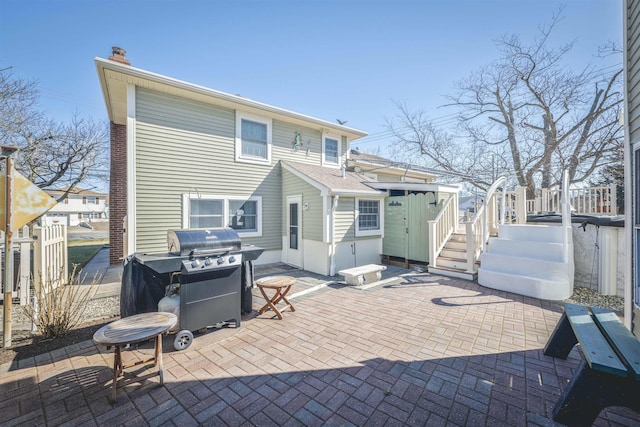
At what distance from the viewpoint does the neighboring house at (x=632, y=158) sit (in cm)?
318

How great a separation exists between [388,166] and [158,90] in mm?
9936

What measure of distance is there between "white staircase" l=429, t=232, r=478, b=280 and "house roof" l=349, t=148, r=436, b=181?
14.7 feet

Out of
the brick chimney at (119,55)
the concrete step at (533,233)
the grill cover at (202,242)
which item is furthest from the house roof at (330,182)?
the brick chimney at (119,55)

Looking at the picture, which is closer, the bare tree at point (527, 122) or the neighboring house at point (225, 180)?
the neighboring house at point (225, 180)

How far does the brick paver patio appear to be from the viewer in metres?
2.31

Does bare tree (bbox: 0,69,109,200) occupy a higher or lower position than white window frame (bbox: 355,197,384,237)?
higher

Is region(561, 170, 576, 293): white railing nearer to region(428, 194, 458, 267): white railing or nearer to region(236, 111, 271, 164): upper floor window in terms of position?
region(428, 194, 458, 267): white railing

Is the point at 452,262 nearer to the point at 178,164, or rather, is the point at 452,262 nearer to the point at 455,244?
the point at 455,244

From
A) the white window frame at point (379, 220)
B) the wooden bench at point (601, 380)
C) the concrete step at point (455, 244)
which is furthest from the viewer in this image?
the white window frame at point (379, 220)

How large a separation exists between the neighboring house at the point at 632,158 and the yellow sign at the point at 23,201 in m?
7.57

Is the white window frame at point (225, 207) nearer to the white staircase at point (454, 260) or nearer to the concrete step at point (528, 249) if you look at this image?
the white staircase at point (454, 260)

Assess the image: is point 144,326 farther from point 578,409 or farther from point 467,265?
point 467,265

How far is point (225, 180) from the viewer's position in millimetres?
8438

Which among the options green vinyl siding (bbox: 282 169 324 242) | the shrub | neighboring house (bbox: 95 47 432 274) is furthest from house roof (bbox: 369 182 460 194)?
the shrub
